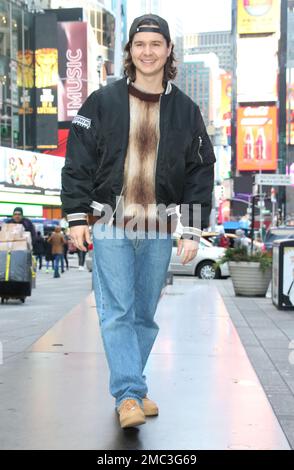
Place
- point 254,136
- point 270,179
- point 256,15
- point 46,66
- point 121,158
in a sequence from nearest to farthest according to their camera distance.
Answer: point 121,158 < point 270,179 < point 46,66 < point 254,136 < point 256,15

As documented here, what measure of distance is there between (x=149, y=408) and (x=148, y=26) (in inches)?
80.0

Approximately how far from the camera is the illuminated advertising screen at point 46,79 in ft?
150

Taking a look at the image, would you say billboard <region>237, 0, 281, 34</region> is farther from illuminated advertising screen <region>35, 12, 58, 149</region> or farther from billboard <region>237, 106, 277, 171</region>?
illuminated advertising screen <region>35, 12, 58, 149</region>

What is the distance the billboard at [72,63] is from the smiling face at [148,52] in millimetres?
46997

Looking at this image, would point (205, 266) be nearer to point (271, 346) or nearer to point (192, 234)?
point (271, 346)

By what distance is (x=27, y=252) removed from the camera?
10586 mm

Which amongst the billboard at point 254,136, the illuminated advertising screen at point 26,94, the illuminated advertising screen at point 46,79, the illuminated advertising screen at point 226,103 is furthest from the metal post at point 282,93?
the illuminated advertising screen at point 26,94

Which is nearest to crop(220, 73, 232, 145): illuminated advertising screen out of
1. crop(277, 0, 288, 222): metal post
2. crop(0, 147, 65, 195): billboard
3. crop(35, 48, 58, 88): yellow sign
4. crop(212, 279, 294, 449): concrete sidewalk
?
crop(277, 0, 288, 222): metal post

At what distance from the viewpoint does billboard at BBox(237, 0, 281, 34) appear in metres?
107

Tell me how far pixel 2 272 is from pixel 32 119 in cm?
3737

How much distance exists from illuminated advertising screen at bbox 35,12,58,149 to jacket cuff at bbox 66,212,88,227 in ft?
144

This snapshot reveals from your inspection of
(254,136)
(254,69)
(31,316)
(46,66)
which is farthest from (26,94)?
(254,69)

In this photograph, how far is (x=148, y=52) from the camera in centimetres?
353

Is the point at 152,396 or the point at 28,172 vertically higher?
the point at 28,172
